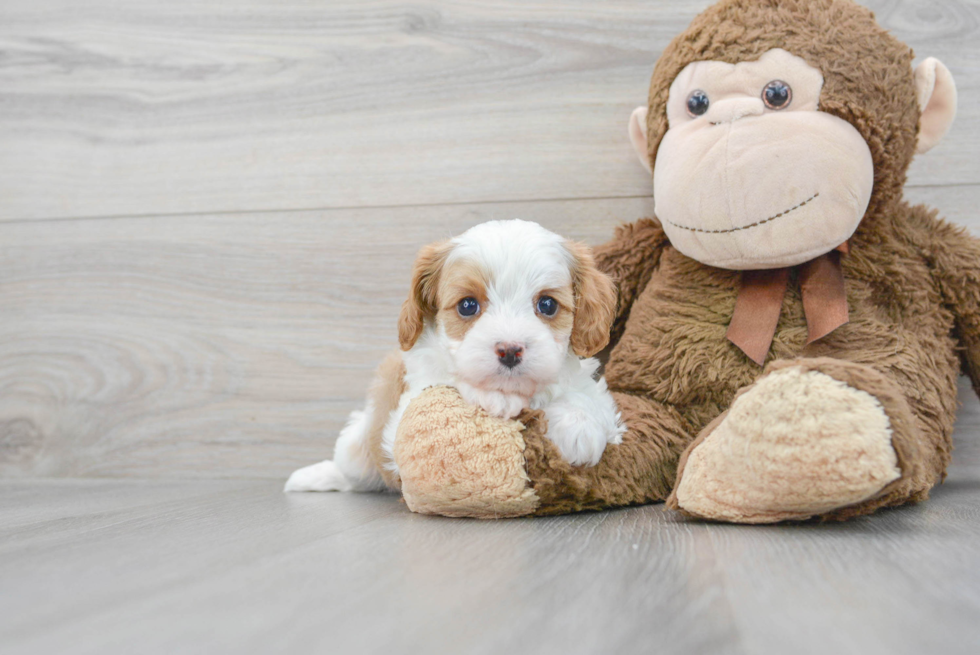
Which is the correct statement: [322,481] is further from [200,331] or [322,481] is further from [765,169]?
[765,169]

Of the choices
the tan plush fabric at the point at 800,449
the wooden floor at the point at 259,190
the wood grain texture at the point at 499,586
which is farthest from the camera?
the wooden floor at the point at 259,190

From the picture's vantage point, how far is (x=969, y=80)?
52.4 inches

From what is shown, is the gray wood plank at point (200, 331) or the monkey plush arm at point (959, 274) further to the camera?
the gray wood plank at point (200, 331)

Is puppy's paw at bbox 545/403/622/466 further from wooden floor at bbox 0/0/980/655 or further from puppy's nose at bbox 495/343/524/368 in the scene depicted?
wooden floor at bbox 0/0/980/655

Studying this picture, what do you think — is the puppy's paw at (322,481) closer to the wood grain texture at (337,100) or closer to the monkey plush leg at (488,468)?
the monkey plush leg at (488,468)

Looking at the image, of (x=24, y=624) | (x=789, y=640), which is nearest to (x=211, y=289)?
(x=24, y=624)

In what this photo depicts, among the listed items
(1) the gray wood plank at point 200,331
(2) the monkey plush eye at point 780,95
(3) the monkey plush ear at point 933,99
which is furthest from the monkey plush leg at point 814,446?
(1) the gray wood plank at point 200,331

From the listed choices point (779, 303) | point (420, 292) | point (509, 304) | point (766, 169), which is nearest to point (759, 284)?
point (779, 303)

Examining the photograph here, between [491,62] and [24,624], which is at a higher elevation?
[491,62]

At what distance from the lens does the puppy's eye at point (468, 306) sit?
99 centimetres

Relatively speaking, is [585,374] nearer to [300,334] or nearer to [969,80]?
[300,334]

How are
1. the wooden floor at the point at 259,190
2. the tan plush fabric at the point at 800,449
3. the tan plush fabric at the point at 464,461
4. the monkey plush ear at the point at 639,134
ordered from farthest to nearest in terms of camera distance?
1. the wooden floor at the point at 259,190
2. the monkey plush ear at the point at 639,134
3. the tan plush fabric at the point at 464,461
4. the tan plush fabric at the point at 800,449

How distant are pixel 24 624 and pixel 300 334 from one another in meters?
0.97

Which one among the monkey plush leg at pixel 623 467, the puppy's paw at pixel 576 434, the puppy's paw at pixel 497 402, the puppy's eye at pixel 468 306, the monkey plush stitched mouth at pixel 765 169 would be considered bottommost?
the monkey plush leg at pixel 623 467
